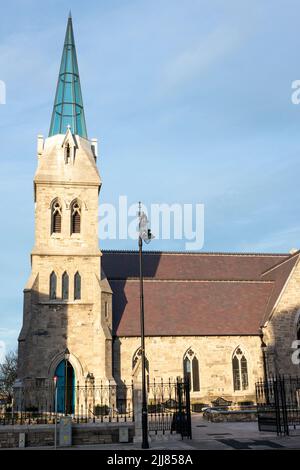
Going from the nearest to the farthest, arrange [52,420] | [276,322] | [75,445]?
1. [75,445]
2. [52,420]
3. [276,322]

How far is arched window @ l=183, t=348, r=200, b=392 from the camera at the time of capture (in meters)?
35.2

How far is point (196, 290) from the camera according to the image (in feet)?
131

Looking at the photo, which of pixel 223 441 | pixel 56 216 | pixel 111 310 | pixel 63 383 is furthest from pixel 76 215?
pixel 223 441

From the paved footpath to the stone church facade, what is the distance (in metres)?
10.6

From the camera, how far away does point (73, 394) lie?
33344 mm

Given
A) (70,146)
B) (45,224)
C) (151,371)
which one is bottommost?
(151,371)

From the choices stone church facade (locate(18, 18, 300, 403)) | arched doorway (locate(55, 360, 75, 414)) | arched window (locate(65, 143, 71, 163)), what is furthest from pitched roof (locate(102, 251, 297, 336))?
arched window (locate(65, 143, 71, 163))

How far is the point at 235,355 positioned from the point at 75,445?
62.0ft

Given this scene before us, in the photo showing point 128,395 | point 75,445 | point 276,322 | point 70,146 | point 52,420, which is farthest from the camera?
point 70,146

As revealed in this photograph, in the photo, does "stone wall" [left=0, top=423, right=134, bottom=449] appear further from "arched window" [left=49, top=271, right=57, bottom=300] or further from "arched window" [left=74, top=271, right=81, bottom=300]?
"arched window" [left=74, top=271, right=81, bottom=300]

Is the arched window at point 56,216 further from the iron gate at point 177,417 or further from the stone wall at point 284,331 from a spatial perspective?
the stone wall at point 284,331

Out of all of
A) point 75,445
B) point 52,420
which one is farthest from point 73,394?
point 75,445

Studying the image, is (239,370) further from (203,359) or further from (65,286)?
(65,286)

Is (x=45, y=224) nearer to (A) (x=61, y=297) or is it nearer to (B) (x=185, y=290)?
(A) (x=61, y=297)
